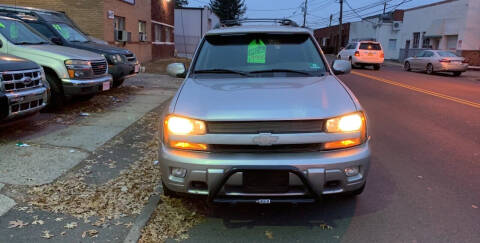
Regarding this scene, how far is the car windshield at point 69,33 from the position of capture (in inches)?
412

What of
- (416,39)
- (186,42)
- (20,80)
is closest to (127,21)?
(20,80)

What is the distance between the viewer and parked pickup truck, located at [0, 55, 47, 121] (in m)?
5.43

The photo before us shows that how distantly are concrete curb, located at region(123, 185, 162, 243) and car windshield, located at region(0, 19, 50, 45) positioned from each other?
527 cm

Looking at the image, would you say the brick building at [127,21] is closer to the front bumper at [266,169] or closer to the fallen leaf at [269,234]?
the front bumper at [266,169]

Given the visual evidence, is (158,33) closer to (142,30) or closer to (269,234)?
(142,30)

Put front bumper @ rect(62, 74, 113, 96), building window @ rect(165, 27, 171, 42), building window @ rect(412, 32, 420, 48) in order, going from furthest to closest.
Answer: building window @ rect(412, 32, 420, 48) < building window @ rect(165, 27, 171, 42) < front bumper @ rect(62, 74, 113, 96)

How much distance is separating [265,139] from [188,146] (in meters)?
0.65

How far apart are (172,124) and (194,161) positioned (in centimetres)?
39

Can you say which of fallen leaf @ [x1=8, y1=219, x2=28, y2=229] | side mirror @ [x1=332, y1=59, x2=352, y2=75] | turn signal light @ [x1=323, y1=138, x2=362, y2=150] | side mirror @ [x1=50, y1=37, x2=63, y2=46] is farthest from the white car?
fallen leaf @ [x1=8, y1=219, x2=28, y2=229]

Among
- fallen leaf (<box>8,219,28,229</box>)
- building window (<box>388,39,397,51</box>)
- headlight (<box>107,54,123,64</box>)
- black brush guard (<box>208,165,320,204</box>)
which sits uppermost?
building window (<box>388,39,397,51</box>)

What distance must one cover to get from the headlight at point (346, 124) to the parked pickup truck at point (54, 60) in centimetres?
616

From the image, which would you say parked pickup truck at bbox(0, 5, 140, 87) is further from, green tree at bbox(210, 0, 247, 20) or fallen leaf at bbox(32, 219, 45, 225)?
green tree at bbox(210, 0, 247, 20)

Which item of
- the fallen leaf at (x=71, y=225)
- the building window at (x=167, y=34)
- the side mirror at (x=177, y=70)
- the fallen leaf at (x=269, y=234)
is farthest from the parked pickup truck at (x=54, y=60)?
the building window at (x=167, y=34)

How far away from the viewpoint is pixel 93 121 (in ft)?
24.4
